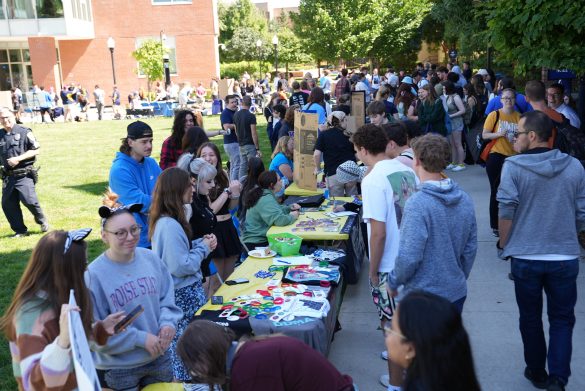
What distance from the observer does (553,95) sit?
6.99 metres

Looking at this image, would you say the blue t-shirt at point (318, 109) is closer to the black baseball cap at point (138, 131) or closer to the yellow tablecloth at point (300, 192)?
the yellow tablecloth at point (300, 192)

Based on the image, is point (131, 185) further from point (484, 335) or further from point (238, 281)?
point (484, 335)

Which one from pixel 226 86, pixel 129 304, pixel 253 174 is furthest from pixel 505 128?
pixel 226 86

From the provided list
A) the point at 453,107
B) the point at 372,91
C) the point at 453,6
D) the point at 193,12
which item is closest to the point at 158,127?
the point at 372,91

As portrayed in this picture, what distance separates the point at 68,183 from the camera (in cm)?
1338

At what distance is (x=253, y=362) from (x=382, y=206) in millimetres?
1822

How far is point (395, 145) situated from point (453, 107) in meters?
7.03

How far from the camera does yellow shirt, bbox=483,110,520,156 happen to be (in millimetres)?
7062

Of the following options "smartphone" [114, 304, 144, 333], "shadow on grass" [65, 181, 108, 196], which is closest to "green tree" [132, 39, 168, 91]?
"shadow on grass" [65, 181, 108, 196]

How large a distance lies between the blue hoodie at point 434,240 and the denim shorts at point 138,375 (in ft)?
4.94

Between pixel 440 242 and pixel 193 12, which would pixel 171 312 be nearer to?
pixel 440 242

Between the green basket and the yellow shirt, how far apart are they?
3130 mm

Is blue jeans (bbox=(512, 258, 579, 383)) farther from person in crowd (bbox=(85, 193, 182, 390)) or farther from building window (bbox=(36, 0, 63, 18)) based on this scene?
building window (bbox=(36, 0, 63, 18))

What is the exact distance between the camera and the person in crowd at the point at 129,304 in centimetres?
330
